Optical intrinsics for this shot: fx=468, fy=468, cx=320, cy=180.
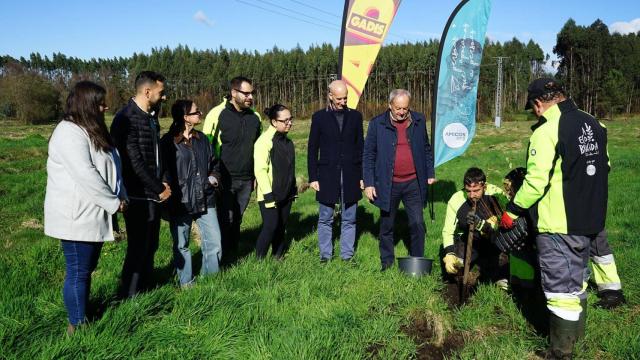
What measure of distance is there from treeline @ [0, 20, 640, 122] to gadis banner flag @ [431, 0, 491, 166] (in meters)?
33.5

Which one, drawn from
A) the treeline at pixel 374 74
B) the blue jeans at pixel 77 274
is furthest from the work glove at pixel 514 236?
the treeline at pixel 374 74

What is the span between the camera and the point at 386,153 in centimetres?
498

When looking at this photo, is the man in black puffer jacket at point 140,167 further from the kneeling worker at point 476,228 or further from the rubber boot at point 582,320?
the rubber boot at point 582,320

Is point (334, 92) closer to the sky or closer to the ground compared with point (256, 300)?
closer to the sky

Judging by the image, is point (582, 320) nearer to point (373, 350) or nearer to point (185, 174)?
point (373, 350)

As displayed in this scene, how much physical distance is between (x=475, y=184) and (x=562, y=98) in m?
1.48

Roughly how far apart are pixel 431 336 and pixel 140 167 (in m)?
2.64

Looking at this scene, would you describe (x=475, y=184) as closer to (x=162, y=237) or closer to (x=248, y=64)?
(x=162, y=237)

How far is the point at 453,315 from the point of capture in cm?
396

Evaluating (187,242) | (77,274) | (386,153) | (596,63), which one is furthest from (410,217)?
(596,63)

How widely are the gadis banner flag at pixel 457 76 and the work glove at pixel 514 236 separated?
10.7 ft


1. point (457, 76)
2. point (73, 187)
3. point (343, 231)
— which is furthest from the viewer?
point (457, 76)

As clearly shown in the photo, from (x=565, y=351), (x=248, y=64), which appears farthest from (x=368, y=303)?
(x=248, y=64)

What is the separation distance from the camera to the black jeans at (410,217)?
5055 millimetres
